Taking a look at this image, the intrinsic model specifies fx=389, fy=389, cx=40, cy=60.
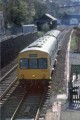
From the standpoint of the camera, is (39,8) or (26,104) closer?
(26,104)

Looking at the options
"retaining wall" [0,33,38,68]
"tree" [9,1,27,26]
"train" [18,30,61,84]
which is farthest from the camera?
"tree" [9,1,27,26]

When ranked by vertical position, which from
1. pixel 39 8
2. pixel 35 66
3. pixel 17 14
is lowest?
pixel 39 8

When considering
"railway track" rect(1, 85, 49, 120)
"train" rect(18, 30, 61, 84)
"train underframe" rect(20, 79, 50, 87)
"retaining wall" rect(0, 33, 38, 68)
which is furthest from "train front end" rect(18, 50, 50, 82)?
"retaining wall" rect(0, 33, 38, 68)

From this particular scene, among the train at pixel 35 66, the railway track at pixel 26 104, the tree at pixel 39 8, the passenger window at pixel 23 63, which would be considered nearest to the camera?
the railway track at pixel 26 104

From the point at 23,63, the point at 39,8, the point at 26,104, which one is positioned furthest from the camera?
the point at 39,8

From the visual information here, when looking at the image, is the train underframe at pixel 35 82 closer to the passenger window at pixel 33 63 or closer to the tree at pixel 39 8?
the passenger window at pixel 33 63

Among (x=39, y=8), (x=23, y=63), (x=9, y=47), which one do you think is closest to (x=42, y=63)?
(x=23, y=63)

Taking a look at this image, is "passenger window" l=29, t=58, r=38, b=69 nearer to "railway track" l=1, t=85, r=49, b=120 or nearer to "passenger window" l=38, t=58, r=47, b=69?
"passenger window" l=38, t=58, r=47, b=69

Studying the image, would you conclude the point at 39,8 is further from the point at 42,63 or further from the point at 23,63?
the point at 42,63

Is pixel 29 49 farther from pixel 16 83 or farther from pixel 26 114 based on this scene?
pixel 26 114

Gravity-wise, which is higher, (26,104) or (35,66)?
(35,66)

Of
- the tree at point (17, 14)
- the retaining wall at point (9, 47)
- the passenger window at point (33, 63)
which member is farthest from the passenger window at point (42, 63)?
the tree at point (17, 14)

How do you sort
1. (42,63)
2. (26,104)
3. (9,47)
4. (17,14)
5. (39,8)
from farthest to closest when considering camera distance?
1. (39,8)
2. (17,14)
3. (9,47)
4. (42,63)
5. (26,104)

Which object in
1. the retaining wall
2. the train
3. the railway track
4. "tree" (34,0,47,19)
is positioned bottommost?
"tree" (34,0,47,19)
